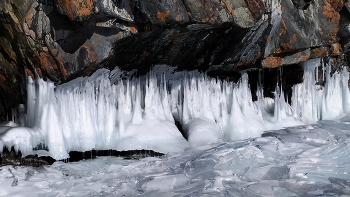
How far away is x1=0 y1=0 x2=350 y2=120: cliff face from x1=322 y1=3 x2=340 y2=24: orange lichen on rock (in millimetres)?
22

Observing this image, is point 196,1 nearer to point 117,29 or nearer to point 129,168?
point 117,29

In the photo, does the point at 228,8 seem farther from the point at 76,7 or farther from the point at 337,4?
the point at 337,4

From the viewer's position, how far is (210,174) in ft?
19.6

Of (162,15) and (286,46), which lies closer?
(162,15)

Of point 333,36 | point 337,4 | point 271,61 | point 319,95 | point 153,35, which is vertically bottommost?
point 319,95

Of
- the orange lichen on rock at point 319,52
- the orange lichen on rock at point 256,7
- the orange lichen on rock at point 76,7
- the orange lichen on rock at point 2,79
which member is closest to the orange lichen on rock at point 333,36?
the orange lichen on rock at point 319,52

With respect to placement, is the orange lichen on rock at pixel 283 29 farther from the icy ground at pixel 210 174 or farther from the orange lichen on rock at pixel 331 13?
the icy ground at pixel 210 174

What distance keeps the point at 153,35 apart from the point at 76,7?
5.24 ft

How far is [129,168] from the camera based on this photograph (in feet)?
21.6

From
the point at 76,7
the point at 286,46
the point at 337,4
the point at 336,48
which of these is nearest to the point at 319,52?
the point at 336,48

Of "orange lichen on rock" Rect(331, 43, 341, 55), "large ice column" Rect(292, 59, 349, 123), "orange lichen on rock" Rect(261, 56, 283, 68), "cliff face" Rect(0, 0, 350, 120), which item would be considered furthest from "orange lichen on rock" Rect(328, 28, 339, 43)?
"orange lichen on rock" Rect(261, 56, 283, 68)

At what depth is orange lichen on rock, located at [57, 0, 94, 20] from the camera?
21.1ft

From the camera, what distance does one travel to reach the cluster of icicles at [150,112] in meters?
7.31

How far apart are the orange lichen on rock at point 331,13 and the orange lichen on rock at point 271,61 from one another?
56.1 inches
